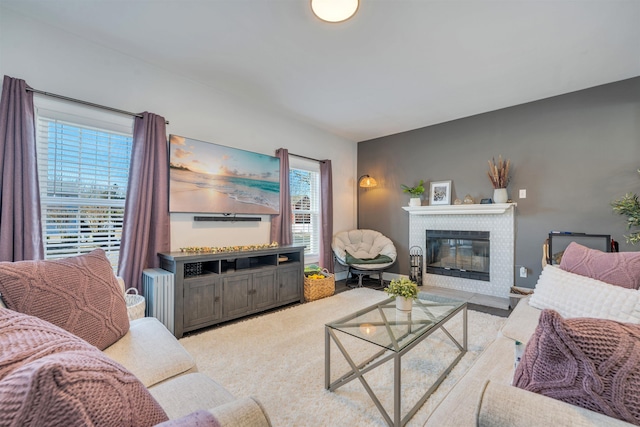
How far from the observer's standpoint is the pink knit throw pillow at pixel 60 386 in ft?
1.34

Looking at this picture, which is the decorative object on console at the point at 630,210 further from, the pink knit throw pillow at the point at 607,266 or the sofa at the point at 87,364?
the sofa at the point at 87,364

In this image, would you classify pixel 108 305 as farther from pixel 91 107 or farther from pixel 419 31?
pixel 419 31

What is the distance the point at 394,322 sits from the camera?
75.7 inches

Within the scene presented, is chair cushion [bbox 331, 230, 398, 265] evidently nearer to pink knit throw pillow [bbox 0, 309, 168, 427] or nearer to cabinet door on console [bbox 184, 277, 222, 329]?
cabinet door on console [bbox 184, 277, 222, 329]

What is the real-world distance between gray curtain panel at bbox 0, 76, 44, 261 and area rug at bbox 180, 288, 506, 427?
1427mm

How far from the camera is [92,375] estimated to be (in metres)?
0.49

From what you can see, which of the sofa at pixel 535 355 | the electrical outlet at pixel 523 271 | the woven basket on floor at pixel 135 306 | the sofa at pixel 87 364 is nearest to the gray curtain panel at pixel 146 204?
the woven basket on floor at pixel 135 306

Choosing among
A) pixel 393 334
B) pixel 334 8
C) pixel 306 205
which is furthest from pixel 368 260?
pixel 334 8

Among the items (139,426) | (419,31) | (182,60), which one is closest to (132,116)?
(182,60)

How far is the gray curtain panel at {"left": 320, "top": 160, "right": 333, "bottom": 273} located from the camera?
4.59 metres

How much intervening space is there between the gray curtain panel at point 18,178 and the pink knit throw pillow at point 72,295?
41.9 inches

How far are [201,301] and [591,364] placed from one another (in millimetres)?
2769

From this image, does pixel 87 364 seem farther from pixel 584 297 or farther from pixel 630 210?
pixel 630 210

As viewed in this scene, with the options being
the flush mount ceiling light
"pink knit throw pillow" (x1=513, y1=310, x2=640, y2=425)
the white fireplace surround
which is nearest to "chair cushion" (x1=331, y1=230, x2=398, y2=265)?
the white fireplace surround
